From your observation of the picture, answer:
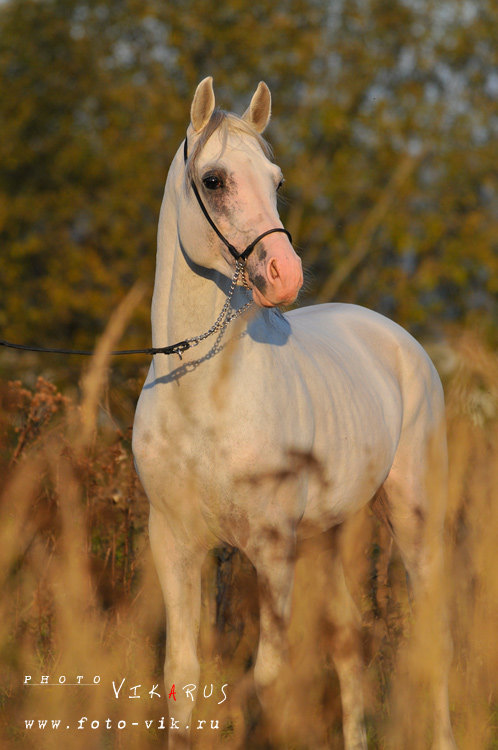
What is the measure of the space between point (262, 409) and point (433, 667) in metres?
1.50

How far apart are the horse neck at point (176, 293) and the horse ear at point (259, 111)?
370 mm

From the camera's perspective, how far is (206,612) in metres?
4.43

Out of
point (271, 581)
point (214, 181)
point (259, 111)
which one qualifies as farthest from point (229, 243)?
point (271, 581)

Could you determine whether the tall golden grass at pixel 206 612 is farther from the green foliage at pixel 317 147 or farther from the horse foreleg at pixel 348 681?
the green foliage at pixel 317 147

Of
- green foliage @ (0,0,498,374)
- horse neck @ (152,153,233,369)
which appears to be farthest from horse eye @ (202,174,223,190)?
green foliage @ (0,0,498,374)

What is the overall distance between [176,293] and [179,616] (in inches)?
51.3

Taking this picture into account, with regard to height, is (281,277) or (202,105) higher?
(202,105)

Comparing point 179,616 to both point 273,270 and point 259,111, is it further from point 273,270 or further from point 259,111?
point 259,111

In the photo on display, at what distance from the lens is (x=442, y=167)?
15844mm

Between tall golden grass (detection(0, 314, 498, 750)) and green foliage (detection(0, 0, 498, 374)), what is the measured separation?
959 cm

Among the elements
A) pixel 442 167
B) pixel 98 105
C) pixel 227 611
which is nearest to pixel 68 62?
pixel 98 105

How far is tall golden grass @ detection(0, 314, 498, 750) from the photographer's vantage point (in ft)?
8.02

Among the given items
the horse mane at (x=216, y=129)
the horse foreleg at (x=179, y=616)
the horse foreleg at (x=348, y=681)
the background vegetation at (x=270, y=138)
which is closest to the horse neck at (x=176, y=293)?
the horse mane at (x=216, y=129)

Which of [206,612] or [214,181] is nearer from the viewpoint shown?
[214,181]
